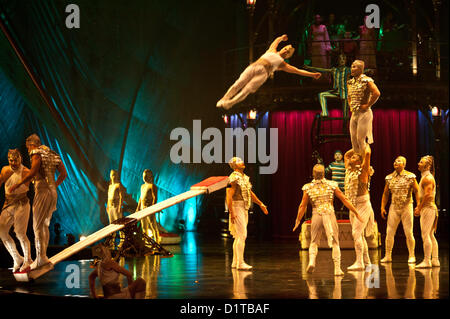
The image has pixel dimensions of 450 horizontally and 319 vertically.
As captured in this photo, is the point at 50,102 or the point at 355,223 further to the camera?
the point at 50,102

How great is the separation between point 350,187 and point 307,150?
6.57m

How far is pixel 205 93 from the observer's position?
16406mm

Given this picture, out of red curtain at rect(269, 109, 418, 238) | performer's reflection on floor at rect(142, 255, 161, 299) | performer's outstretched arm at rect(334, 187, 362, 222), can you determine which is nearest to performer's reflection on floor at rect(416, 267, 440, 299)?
performer's outstretched arm at rect(334, 187, 362, 222)

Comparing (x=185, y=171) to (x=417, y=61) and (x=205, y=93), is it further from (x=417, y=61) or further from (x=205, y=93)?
(x=417, y=61)

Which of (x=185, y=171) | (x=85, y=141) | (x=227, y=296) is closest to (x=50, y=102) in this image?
(x=85, y=141)

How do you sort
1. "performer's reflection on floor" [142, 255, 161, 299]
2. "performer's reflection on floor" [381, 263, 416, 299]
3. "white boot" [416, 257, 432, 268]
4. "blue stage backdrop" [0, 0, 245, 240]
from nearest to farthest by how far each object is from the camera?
"performer's reflection on floor" [381, 263, 416, 299] < "performer's reflection on floor" [142, 255, 161, 299] < "white boot" [416, 257, 432, 268] < "blue stage backdrop" [0, 0, 245, 240]

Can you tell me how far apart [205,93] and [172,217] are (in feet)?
9.90

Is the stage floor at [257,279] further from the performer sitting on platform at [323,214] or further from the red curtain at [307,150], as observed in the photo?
the red curtain at [307,150]

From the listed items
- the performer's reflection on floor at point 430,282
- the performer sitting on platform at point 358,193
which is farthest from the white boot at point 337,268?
the performer's reflection on floor at point 430,282

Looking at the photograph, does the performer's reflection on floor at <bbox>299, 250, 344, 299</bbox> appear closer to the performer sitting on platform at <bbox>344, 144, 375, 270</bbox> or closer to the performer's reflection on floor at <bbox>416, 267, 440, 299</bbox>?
the performer sitting on platform at <bbox>344, 144, 375, 270</bbox>

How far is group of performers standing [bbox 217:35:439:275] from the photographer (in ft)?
26.8

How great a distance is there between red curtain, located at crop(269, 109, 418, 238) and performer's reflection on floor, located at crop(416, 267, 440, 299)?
6473 millimetres

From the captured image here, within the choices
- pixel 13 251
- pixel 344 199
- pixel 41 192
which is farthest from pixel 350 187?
pixel 13 251
